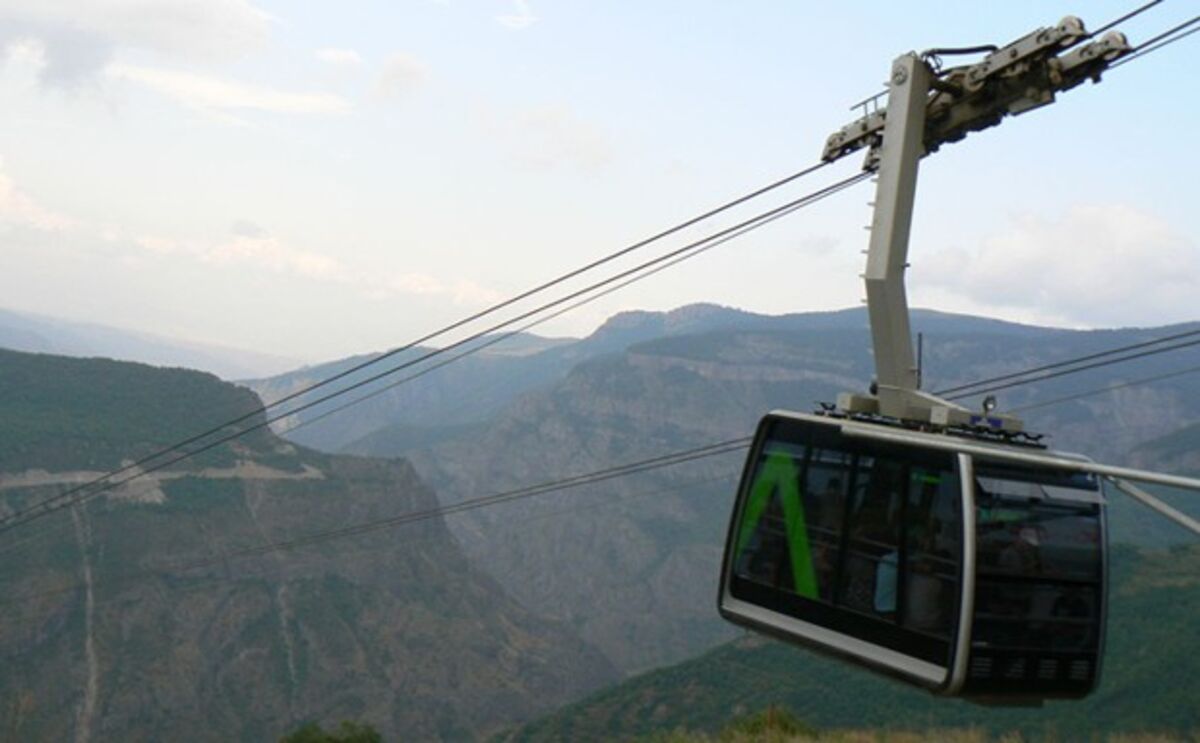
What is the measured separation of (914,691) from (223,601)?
68.8m

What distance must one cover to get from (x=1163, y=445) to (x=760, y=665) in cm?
12266

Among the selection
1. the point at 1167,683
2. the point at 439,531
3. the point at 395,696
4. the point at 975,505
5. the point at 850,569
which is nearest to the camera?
the point at 975,505

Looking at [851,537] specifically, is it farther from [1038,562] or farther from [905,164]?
[905,164]

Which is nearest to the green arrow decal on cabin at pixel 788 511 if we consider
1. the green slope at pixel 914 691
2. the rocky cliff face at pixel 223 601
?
the green slope at pixel 914 691

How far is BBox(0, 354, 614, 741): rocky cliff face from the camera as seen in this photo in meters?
82.9

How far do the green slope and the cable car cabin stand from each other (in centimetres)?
3228

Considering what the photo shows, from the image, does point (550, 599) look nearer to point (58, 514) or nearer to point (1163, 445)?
point (1163, 445)

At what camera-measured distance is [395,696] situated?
328 ft

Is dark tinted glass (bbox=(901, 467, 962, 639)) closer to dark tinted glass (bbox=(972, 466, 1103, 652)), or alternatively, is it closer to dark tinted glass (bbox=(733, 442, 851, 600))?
dark tinted glass (bbox=(972, 466, 1103, 652))

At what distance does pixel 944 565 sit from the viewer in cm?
1016

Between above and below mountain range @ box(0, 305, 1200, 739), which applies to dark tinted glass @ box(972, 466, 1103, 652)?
above

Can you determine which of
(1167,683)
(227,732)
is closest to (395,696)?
(227,732)

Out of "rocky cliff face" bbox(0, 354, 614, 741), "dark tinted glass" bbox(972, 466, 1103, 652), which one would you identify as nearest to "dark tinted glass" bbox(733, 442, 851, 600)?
"dark tinted glass" bbox(972, 466, 1103, 652)

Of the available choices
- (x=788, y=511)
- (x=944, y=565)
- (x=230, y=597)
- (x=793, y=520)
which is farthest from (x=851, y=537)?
(x=230, y=597)
